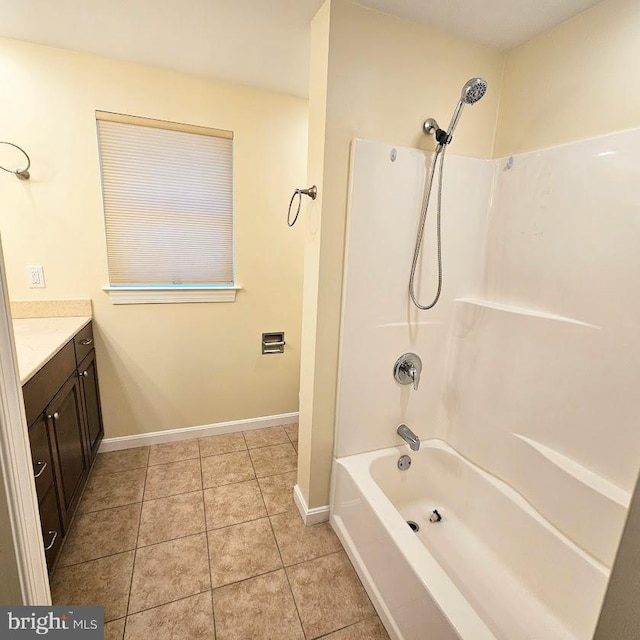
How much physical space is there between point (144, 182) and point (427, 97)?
165 centimetres

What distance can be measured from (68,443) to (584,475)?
223 centimetres

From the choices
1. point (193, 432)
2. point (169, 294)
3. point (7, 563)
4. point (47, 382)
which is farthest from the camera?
point (193, 432)

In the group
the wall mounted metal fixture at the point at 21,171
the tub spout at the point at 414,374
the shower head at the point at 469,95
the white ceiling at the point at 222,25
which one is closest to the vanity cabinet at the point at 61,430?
the wall mounted metal fixture at the point at 21,171

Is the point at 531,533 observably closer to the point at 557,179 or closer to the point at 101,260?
the point at 557,179

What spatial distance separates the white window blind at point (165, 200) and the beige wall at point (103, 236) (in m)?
0.06

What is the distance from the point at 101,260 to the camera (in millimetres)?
2045

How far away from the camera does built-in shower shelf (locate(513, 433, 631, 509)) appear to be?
3.85 feet

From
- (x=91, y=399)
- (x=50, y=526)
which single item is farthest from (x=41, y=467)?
(x=91, y=399)

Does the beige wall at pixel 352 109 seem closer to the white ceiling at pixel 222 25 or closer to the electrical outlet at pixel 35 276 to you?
the white ceiling at pixel 222 25

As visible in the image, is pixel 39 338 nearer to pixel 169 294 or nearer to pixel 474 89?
pixel 169 294

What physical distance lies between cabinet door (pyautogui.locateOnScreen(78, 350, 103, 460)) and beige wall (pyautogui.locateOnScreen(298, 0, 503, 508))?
4.25ft

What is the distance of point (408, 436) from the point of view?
5.59 ft

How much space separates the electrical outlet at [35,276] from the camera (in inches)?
75.9
